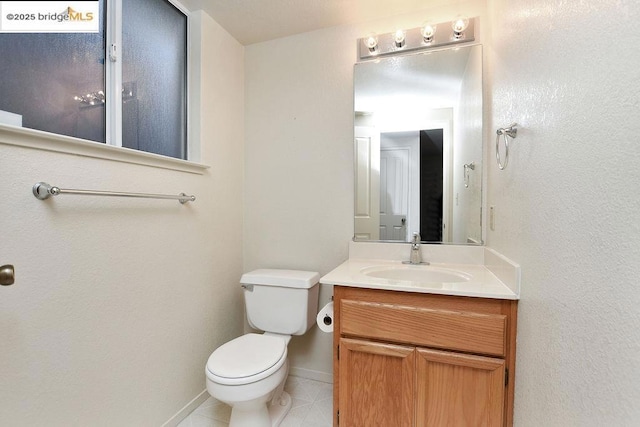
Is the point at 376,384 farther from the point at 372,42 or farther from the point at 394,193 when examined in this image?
the point at 372,42

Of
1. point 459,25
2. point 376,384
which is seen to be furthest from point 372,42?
point 376,384

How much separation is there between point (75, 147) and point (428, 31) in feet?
5.81

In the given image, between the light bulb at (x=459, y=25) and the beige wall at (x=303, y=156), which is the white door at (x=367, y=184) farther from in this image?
the light bulb at (x=459, y=25)

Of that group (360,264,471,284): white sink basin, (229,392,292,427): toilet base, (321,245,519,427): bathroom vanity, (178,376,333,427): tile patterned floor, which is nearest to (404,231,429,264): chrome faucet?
(360,264,471,284): white sink basin

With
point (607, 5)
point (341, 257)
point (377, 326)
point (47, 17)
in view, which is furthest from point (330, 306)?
point (47, 17)

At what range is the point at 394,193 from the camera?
68.7 inches

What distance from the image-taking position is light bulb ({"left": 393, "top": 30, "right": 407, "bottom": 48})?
166cm

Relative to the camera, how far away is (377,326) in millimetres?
1232

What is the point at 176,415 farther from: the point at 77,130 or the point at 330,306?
the point at 77,130

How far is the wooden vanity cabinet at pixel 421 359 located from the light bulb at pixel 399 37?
1409 mm

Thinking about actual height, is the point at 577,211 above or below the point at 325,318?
above

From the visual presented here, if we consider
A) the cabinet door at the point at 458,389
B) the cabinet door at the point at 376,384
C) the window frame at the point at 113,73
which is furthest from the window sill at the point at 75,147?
the cabinet door at the point at 458,389

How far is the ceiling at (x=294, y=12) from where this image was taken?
1611 mm

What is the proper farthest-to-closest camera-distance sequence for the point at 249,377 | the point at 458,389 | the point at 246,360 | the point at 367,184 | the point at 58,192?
the point at 367,184
the point at 246,360
the point at 249,377
the point at 458,389
the point at 58,192
